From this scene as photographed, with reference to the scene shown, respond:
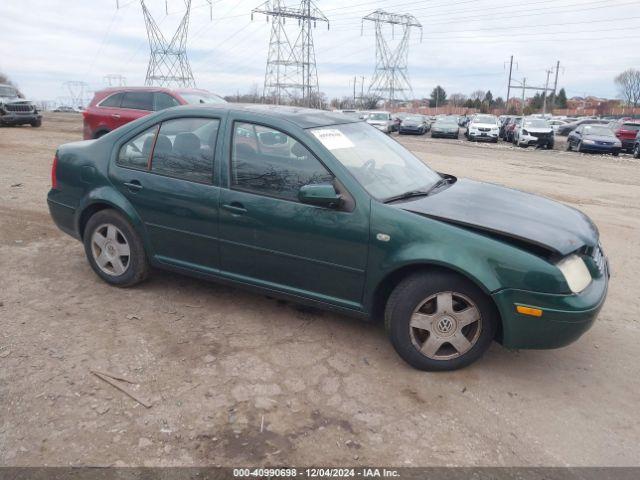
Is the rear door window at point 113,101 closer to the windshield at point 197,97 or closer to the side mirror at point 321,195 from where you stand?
the windshield at point 197,97

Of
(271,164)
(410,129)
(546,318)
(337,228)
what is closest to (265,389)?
(337,228)

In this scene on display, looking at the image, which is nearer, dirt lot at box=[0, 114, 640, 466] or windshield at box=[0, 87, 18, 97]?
dirt lot at box=[0, 114, 640, 466]

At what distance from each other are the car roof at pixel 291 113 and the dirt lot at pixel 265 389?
152 cm

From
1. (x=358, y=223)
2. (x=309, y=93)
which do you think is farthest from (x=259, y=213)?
(x=309, y=93)

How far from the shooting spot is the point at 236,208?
12.4 feet

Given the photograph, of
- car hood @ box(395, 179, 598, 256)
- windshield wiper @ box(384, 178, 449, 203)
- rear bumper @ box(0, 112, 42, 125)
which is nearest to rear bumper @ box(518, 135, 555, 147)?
rear bumper @ box(0, 112, 42, 125)

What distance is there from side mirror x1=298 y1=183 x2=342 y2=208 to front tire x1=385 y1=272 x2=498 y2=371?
27.1 inches

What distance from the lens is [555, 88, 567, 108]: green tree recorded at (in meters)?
93.4

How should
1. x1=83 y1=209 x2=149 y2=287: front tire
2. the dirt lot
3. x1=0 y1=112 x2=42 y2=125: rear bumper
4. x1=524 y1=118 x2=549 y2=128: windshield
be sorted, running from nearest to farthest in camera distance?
the dirt lot < x1=83 y1=209 x2=149 y2=287: front tire < x1=0 y1=112 x2=42 y2=125: rear bumper < x1=524 y1=118 x2=549 y2=128: windshield

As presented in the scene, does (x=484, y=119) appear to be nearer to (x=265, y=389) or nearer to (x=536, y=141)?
(x=536, y=141)

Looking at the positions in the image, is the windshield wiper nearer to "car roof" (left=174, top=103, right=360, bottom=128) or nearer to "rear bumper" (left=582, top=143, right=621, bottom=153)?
"car roof" (left=174, top=103, right=360, bottom=128)

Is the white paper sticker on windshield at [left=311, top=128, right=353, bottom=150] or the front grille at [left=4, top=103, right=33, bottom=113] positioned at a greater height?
the front grille at [left=4, top=103, right=33, bottom=113]

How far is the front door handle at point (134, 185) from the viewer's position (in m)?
4.24

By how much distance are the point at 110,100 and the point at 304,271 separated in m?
10.1
